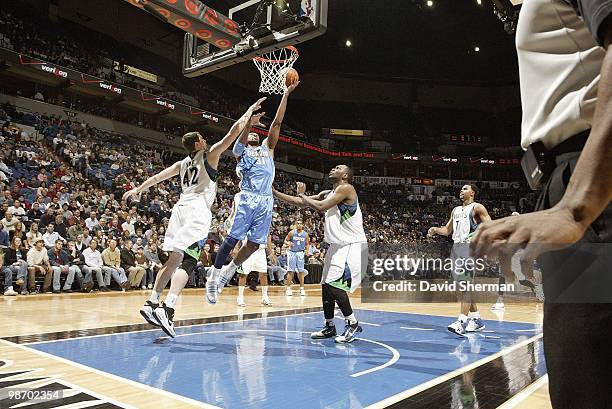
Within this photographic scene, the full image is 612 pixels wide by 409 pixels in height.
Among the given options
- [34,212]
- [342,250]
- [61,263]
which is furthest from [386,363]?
[34,212]

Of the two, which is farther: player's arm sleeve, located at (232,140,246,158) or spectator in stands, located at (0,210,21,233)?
spectator in stands, located at (0,210,21,233)

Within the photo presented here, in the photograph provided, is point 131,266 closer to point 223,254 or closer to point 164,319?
point 223,254

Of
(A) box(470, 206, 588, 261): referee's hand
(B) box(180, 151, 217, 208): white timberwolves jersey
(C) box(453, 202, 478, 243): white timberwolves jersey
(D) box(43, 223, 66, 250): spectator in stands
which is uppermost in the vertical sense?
(B) box(180, 151, 217, 208): white timberwolves jersey

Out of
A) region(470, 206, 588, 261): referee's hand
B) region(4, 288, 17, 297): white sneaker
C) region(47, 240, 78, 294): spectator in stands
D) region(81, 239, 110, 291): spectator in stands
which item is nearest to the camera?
region(470, 206, 588, 261): referee's hand

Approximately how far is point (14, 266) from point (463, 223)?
26.3ft

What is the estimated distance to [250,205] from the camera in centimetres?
548

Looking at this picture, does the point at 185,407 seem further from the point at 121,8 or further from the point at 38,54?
the point at 121,8

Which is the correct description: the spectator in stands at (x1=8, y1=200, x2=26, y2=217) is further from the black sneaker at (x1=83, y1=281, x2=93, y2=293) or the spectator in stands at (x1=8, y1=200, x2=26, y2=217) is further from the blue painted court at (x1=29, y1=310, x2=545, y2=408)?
the blue painted court at (x1=29, y1=310, x2=545, y2=408)

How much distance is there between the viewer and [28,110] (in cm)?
1636

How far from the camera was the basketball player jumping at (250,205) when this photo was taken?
5.20 meters

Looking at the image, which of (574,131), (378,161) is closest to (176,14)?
(574,131)

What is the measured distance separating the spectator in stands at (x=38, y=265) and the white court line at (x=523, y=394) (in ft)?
28.3

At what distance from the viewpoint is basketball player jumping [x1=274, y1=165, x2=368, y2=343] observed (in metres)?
5.02

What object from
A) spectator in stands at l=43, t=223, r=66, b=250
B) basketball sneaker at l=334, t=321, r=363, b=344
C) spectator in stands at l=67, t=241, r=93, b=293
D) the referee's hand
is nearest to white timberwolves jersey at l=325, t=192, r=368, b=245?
basketball sneaker at l=334, t=321, r=363, b=344
